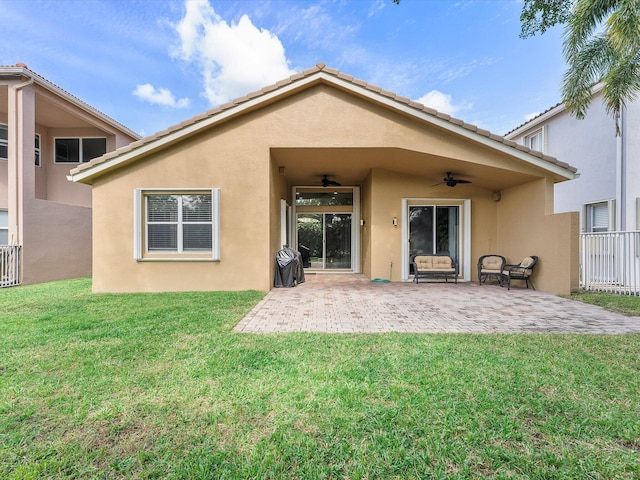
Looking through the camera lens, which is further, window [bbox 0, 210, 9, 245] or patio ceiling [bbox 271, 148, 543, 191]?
window [bbox 0, 210, 9, 245]

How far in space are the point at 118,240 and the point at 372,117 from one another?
26.5 feet

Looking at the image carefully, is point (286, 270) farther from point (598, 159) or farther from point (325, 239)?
point (598, 159)

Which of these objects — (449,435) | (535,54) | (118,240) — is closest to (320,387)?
(449,435)

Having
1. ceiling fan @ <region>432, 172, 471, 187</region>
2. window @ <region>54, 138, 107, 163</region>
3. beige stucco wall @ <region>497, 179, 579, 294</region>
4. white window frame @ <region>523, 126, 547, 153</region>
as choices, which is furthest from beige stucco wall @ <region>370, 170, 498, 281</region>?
window @ <region>54, 138, 107, 163</region>

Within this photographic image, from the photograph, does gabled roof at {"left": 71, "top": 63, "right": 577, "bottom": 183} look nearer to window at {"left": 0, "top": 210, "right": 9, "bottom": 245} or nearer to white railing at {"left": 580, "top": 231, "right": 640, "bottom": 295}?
white railing at {"left": 580, "top": 231, "right": 640, "bottom": 295}

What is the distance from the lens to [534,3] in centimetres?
1009

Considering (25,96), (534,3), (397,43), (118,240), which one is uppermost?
(397,43)

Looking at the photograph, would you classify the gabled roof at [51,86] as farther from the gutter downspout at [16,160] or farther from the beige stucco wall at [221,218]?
the beige stucco wall at [221,218]

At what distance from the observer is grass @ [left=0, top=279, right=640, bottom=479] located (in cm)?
218

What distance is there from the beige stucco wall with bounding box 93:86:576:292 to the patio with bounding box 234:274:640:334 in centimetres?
178

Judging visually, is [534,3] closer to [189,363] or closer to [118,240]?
[189,363]

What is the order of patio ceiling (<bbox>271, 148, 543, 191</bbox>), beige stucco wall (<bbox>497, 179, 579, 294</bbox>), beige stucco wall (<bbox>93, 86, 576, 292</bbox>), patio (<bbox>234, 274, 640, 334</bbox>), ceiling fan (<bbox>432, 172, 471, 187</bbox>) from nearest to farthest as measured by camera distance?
patio (<bbox>234, 274, 640, 334</bbox>) < beige stucco wall (<bbox>497, 179, 579, 294</bbox>) < beige stucco wall (<bbox>93, 86, 576, 292</bbox>) < patio ceiling (<bbox>271, 148, 543, 191</bbox>) < ceiling fan (<bbox>432, 172, 471, 187</bbox>)

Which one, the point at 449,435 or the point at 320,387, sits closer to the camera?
the point at 449,435

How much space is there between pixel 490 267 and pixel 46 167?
1918 cm
